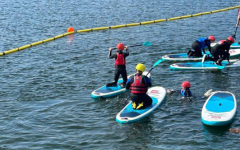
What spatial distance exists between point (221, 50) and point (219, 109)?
732 cm

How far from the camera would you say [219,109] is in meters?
15.7

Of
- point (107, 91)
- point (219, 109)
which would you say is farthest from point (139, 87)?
point (219, 109)

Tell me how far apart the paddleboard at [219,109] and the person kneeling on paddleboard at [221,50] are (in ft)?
17.7

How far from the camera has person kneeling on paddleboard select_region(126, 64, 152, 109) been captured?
15.6 m

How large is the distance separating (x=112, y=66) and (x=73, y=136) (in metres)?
9.54

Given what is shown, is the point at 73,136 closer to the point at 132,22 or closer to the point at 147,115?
the point at 147,115

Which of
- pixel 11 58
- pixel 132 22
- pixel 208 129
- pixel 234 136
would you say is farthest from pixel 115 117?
pixel 132 22

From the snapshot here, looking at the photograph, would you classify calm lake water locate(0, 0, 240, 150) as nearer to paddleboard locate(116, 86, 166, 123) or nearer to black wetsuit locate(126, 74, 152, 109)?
paddleboard locate(116, 86, 166, 123)

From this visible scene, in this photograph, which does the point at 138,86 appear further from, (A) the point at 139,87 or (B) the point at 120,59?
(B) the point at 120,59

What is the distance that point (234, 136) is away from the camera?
14055mm

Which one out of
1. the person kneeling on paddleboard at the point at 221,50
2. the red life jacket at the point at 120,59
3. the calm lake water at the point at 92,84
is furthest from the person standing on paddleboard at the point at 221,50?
the red life jacket at the point at 120,59

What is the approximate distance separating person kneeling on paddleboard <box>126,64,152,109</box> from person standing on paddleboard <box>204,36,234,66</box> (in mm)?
7717

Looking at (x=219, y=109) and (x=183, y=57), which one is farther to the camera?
(x=183, y=57)

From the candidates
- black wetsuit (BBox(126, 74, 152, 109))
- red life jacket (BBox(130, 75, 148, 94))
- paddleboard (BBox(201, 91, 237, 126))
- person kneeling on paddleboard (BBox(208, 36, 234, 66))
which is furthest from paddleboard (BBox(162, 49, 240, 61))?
red life jacket (BBox(130, 75, 148, 94))
